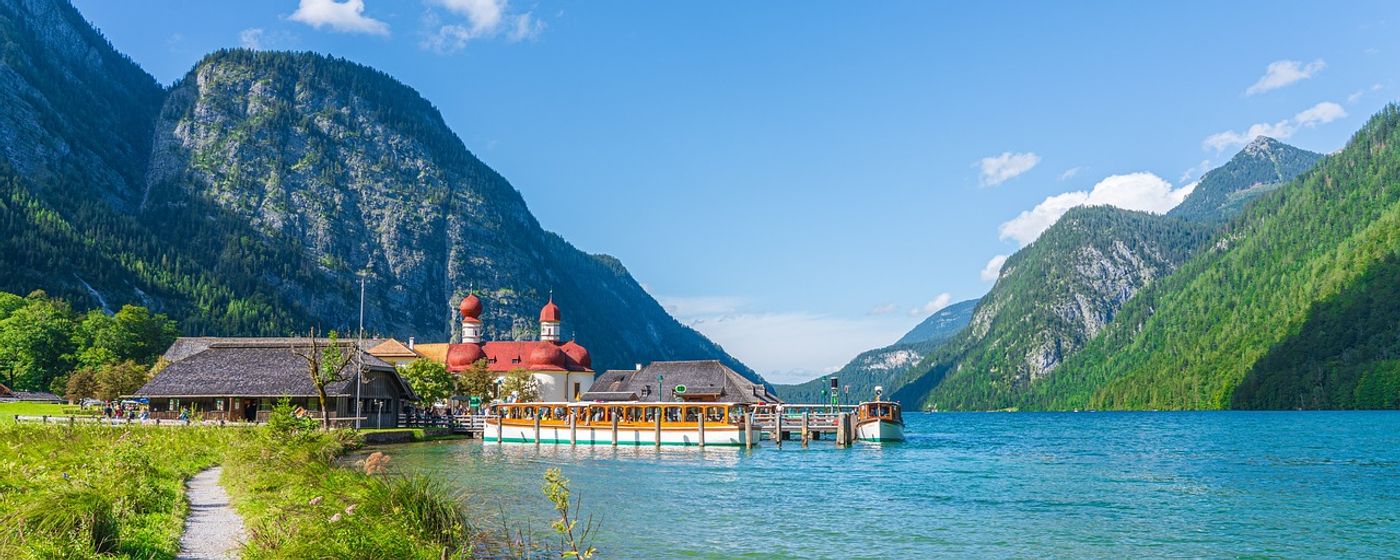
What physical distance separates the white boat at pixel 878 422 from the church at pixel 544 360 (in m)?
49.0

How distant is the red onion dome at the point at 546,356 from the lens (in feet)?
439

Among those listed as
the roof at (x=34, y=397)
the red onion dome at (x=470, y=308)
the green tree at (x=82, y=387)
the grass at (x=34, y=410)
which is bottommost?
the grass at (x=34, y=410)

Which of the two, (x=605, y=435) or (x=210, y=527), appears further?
(x=605, y=435)

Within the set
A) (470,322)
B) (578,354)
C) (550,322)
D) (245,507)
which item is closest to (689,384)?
(578,354)

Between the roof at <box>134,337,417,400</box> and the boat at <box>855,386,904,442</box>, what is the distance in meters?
39.8

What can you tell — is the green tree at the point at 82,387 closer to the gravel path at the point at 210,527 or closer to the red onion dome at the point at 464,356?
the red onion dome at the point at 464,356

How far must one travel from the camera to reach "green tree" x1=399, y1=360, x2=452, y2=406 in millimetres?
94562

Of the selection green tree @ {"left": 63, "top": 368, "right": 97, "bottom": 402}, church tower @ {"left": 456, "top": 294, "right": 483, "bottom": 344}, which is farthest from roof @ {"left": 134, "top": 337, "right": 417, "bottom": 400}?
church tower @ {"left": 456, "top": 294, "right": 483, "bottom": 344}

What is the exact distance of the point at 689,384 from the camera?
107 metres

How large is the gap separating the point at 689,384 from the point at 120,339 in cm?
6640

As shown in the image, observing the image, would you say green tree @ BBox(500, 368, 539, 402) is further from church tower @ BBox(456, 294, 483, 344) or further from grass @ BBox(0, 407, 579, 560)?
grass @ BBox(0, 407, 579, 560)

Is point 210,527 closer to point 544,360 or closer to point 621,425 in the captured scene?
point 621,425

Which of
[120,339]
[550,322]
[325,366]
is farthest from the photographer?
[550,322]

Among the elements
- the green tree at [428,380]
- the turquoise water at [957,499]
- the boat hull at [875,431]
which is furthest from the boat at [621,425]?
the boat hull at [875,431]
